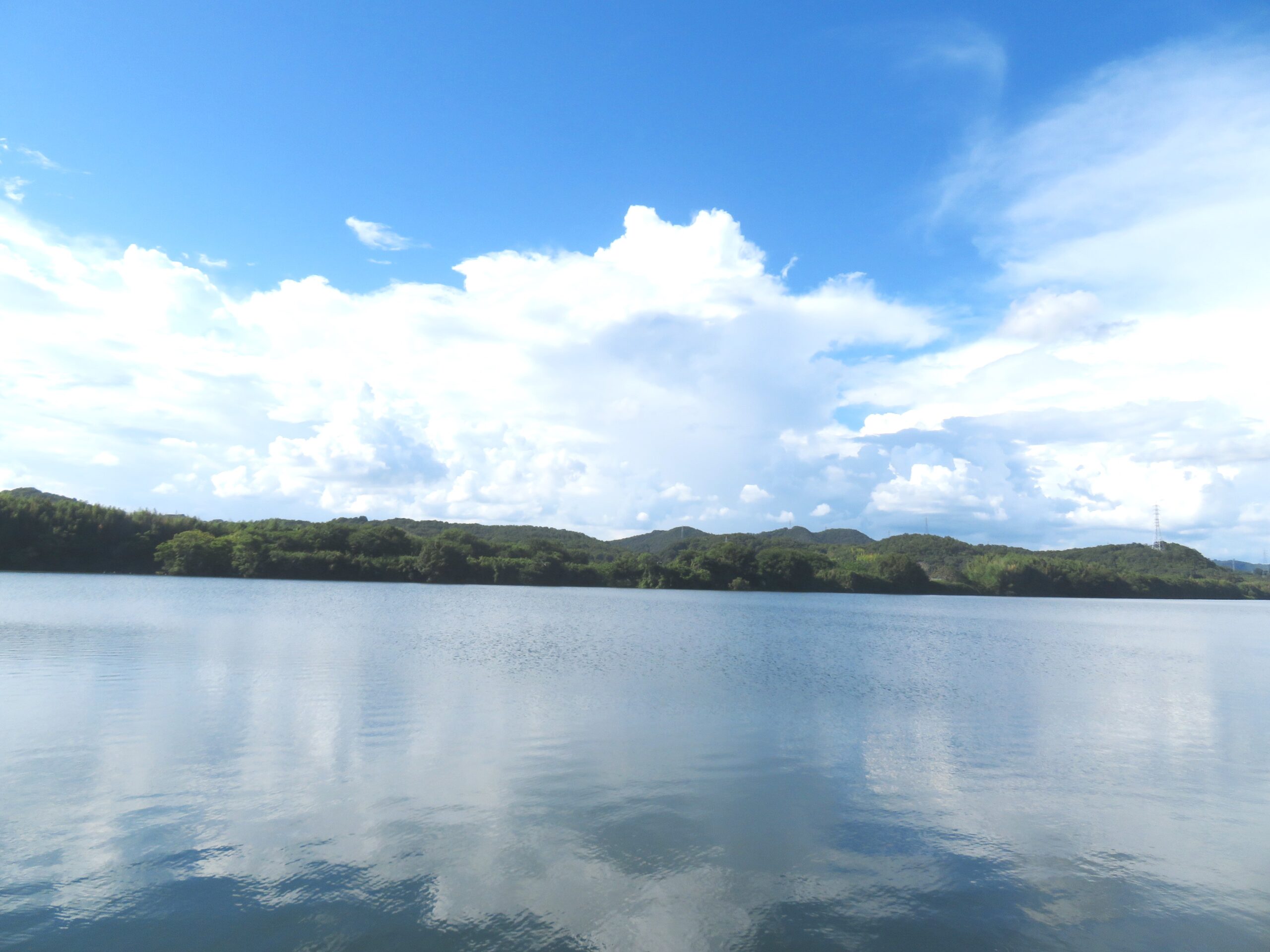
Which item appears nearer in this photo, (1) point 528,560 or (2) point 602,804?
(2) point 602,804

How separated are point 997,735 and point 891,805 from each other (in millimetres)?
7392

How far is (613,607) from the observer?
57.3m

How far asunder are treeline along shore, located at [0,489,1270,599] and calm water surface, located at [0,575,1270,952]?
71.2 metres

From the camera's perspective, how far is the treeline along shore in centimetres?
8625

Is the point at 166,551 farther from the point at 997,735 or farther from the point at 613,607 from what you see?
the point at 997,735

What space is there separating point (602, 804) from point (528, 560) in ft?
323

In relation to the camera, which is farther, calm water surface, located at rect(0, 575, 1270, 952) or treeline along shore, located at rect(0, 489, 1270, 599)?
treeline along shore, located at rect(0, 489, 1270, 599)

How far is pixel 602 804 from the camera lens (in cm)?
1140

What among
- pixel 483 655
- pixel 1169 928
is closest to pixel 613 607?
pixel 483 655

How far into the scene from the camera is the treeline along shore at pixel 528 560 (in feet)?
283

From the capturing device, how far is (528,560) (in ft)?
356

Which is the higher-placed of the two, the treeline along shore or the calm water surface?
the treeline along shore

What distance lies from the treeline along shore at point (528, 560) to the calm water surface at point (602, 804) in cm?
7123

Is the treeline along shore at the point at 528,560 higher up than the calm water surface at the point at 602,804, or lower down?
higher up
